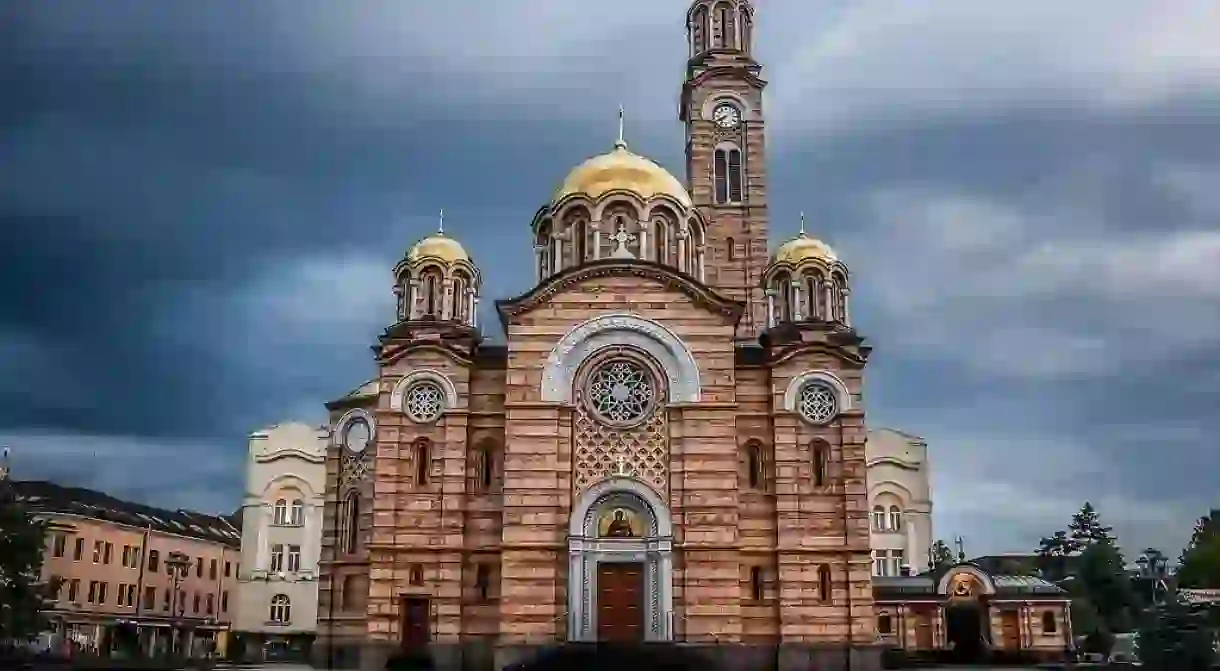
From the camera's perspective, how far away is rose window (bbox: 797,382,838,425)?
28641 mm

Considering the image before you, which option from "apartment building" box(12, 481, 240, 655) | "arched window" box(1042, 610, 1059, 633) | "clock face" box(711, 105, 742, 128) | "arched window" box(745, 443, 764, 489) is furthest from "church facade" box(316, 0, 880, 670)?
"arched window" box(1042, 610, 1059, 633)

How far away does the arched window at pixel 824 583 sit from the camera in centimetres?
2744

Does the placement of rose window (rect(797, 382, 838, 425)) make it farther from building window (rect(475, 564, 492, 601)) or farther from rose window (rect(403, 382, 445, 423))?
rose window (rect(403, 382, 445, 423))

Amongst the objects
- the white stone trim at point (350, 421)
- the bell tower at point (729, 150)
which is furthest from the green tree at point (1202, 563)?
the white stone trim at point (350, 421)

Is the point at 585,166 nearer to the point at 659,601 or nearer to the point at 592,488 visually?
the point at 592,488

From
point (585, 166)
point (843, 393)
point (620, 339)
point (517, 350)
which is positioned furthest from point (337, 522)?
point (843, 393)

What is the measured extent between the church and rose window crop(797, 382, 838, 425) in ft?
0.12

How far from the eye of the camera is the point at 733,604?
26.5 meters

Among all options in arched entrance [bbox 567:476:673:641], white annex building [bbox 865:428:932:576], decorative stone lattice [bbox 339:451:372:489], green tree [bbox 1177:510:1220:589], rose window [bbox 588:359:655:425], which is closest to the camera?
arched entrance [bbox 567:476:673:641]

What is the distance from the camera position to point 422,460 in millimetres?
28703

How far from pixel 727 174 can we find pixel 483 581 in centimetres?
1542

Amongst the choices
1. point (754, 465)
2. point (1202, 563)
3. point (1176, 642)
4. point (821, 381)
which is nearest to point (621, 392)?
point (754, 465)

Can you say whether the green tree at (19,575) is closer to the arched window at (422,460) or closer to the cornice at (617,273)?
the arched window at (422,460)

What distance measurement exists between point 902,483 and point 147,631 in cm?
2925
